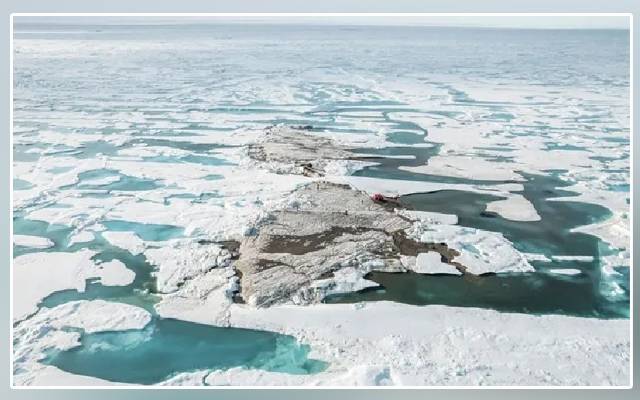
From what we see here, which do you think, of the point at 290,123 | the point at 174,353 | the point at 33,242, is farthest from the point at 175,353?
the point at 290,123

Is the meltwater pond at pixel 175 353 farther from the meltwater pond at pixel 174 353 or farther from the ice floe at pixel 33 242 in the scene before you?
the ice floe at pixel 33 242

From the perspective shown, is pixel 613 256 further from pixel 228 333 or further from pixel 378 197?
pixel 228 333

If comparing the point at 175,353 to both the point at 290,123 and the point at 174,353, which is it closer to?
the point at 174,353

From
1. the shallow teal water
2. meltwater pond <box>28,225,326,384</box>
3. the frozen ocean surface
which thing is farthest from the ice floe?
meltwater pond <box>28,225,326,384</box>

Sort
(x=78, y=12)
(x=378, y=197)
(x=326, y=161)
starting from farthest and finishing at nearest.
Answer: (x=326, y=161) < (x=378, y=197) < (x=78, y=12)

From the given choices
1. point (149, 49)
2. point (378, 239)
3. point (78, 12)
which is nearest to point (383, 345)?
point (378, 239)

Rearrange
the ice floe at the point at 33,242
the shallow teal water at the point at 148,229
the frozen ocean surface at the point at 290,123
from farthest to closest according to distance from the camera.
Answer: the shallow teal water at the point at 148,229
the ice floe at the point at 33,242
the frozen ocean surface at the point at 290,123

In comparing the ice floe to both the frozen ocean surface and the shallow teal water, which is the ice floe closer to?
the frozen ocean surface

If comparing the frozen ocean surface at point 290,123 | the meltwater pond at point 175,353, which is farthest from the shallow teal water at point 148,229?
the meltwater pond at point 175,353
